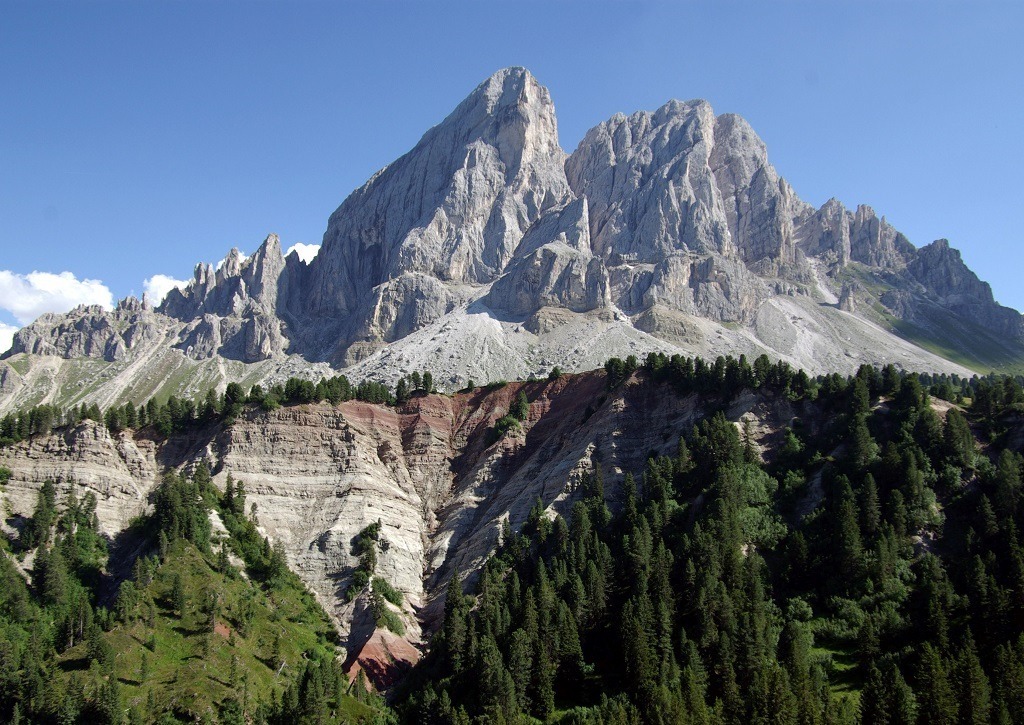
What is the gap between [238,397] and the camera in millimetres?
115938

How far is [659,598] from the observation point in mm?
78938

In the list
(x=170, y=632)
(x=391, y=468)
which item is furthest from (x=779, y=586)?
(x=170, y=632)

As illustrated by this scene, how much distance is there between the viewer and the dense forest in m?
68.7

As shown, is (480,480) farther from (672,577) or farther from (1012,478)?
(1012,478)

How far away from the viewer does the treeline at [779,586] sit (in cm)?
6525

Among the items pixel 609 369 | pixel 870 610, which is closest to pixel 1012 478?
pixel 870 610

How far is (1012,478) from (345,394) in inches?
3141

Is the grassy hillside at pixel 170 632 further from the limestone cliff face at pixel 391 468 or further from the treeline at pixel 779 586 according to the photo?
the treeline at pixel 779 586

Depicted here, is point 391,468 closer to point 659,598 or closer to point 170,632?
point 170,632

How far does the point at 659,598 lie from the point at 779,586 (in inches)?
479

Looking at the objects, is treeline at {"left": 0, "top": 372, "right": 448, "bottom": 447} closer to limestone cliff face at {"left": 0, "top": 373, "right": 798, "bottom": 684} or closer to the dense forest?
the dense forest

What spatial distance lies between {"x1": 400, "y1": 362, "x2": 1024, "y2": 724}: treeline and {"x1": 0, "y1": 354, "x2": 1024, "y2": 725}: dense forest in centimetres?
A: 23

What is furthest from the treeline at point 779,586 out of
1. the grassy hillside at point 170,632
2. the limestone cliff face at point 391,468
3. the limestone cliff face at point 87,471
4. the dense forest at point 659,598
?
the limestone cliff face at point 87,471

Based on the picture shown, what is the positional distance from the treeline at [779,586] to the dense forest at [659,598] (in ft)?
0.76
